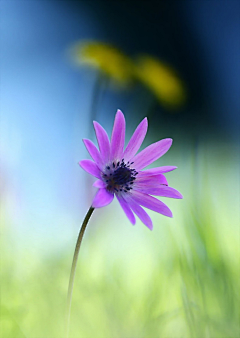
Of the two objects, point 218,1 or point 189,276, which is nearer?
point 189,276

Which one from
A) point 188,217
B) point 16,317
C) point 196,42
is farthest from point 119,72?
point 16,317

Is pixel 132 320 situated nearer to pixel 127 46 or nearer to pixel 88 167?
pixel 88 167

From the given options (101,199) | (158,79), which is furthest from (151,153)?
(158,79)

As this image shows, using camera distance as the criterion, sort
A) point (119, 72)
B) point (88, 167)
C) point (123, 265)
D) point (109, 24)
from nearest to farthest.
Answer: point (88, 167)
point (123, 265)
point (119, 72)
point (109, 24)

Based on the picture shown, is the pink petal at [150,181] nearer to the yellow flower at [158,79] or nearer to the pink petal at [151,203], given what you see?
the pink petal at [151,203]

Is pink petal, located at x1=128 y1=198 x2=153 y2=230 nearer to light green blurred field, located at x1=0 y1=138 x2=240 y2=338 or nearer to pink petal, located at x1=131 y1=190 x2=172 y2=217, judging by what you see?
pink petal, located at x1=131 y1=190 x2=172 y2=217

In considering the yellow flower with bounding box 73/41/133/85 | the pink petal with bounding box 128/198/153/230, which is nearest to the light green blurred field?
the pink petal with bounding box 128/198/153/230
